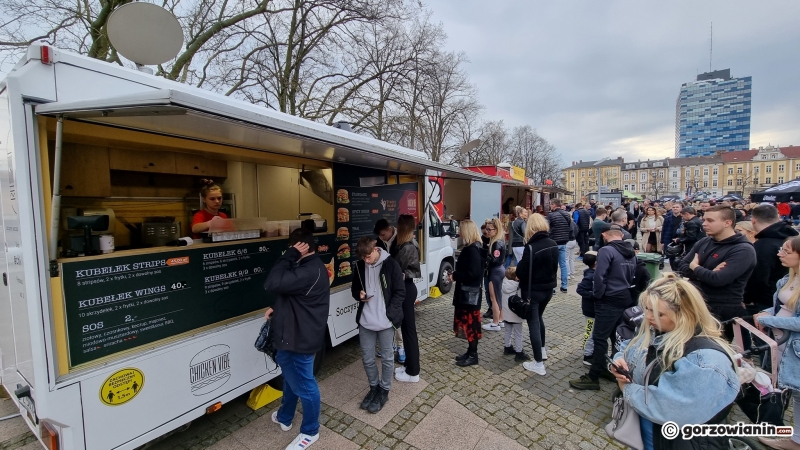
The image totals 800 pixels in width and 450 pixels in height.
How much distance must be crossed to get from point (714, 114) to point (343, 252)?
160m

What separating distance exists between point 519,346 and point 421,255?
212 cm

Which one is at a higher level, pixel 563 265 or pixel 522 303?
pixel 522 303

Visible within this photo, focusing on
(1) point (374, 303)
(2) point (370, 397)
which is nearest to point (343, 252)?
(1) point (374, 303)

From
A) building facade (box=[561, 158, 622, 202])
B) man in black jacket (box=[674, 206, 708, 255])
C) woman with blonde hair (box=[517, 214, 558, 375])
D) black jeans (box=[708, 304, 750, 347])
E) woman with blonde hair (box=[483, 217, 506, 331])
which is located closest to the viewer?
black jeans (box=[708, 304, 750, 347])

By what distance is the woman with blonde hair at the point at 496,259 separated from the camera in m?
4.52

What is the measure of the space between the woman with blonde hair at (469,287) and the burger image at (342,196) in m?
1.51

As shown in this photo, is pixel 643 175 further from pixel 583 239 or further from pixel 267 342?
pixel 267 342

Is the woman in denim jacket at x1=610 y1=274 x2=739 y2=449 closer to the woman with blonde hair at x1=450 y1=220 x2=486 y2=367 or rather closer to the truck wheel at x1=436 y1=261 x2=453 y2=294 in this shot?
the woman with blonde hair at x1=450 y1=220 x2=486 y2=367

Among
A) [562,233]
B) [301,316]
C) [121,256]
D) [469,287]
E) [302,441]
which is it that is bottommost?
[302,441]

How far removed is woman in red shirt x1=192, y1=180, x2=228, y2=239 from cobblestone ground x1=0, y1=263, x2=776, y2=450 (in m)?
1.86

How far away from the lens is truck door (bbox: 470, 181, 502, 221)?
1290 cm

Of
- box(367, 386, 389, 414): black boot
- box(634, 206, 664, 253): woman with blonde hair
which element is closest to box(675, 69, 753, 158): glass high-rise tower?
box(634, 206, 664, 253): woman with blonde hair

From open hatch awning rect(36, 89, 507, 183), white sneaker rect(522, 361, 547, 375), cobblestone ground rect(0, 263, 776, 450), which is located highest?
open hatch awning rect(36, 89, 507, 183)

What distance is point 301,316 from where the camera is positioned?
2.61m
